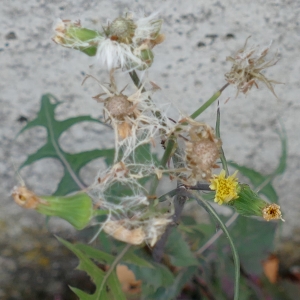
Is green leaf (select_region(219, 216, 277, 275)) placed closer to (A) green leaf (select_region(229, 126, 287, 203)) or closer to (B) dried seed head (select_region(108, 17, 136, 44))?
(A) green leaf (select_region(229, 126, 287, 203))

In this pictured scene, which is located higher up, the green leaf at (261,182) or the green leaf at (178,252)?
the green leaf at (261,182)

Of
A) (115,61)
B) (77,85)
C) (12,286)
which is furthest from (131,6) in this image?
(12,286)

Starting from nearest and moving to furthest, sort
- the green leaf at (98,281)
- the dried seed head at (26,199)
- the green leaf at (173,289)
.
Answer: the dried seed head at (26,199) < the green leaf at (98,281) < the green leaf at (173,289)

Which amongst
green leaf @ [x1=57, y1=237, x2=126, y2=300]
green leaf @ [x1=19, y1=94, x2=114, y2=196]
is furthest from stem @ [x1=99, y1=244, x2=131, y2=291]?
green leaf @ [x1=19, y1=94, x2=114, y2=196]

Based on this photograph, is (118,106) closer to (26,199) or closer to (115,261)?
(26,199)

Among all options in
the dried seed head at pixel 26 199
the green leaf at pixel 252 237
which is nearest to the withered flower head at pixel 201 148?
the dried seed head at pixel 26 199

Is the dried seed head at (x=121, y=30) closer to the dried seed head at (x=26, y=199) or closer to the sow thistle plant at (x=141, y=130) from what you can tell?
the sow thistle plant at (x=141, y=130)
